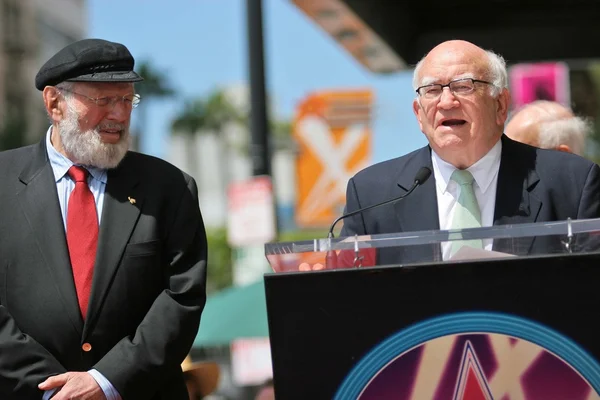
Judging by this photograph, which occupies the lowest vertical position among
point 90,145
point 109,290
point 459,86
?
point 109,290

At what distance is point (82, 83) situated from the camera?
14.6ft

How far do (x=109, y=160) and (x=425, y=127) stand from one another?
116 cm

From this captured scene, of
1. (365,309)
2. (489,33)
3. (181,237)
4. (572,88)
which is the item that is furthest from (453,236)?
(572,88)

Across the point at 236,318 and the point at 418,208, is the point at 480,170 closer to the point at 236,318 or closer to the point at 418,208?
the point at 418,208

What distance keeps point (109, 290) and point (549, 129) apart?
2.61 meters

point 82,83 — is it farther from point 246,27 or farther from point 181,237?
point 246,27

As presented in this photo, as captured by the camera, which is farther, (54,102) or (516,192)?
(54,102)

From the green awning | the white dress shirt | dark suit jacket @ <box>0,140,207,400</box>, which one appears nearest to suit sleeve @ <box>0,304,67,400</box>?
dark suit jacket @ <box>0,140,207,400</box>

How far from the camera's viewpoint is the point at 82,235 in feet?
14.3

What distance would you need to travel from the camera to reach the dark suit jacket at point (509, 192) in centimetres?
413

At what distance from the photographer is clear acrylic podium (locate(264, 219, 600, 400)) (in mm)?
3262

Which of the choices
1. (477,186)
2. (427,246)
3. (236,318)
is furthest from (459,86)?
(236,318)

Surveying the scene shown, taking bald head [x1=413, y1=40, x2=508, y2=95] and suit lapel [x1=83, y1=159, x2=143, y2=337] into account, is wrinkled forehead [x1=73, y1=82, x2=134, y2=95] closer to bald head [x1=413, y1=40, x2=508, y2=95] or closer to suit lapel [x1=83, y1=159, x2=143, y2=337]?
suit lapel [x1=83, y1=159, x2=143, y2=337]

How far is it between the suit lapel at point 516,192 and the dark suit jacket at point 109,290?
3.61ft
